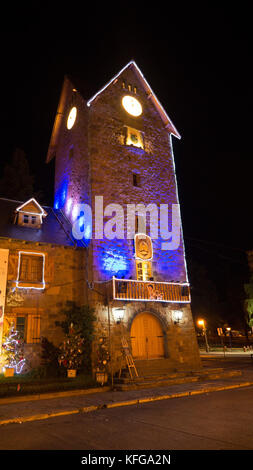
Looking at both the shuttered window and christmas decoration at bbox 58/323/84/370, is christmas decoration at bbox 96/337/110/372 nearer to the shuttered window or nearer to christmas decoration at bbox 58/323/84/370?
christmas decoration at bbox 58/323/84/370

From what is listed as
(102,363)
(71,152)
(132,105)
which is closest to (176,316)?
(102,363)

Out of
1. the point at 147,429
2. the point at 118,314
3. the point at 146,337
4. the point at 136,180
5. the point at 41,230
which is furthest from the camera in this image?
the point at 136,180

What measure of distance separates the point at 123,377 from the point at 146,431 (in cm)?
867

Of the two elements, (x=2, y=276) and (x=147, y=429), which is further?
(x=2, y=276)

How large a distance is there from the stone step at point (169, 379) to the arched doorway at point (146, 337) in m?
2.19

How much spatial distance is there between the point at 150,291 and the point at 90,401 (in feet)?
24.7

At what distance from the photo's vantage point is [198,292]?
4738 centimetres

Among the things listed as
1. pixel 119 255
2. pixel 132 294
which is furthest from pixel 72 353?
pixel 119 255

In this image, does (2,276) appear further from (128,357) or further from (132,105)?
(132,105)

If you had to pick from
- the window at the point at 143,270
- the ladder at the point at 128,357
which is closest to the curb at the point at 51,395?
the ladder at the point at 128,357

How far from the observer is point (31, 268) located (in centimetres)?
1608

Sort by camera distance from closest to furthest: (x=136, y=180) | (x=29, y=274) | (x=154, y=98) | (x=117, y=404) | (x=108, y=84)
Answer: (x=117, y=404)
(x=29, y=274)
(x=136, y=180)
(x=108, y=84)
(x=154, y=98)

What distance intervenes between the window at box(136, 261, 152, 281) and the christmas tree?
7014 mm
